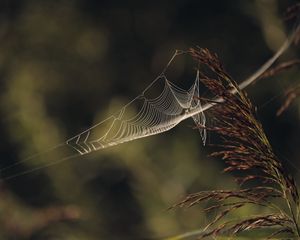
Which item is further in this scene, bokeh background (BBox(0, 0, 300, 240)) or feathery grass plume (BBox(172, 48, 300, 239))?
bokeh background (BBox(0, 0, 300, 240))

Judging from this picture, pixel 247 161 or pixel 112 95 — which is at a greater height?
pixel 112 95

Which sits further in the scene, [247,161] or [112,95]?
[112,95]

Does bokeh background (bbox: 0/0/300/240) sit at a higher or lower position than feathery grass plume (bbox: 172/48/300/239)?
higher

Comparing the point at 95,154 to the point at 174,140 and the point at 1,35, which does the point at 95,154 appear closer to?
the point at 174,140

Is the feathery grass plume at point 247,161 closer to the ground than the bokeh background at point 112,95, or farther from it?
closer to the ground

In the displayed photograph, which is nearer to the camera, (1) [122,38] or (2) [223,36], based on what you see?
(2) [223,36]

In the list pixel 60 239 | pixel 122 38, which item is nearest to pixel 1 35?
pixel 122 38

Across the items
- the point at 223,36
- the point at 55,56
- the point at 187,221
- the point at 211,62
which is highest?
the point at 55,56

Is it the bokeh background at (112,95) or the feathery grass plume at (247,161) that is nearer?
the feathery grass plume at (247,161)
